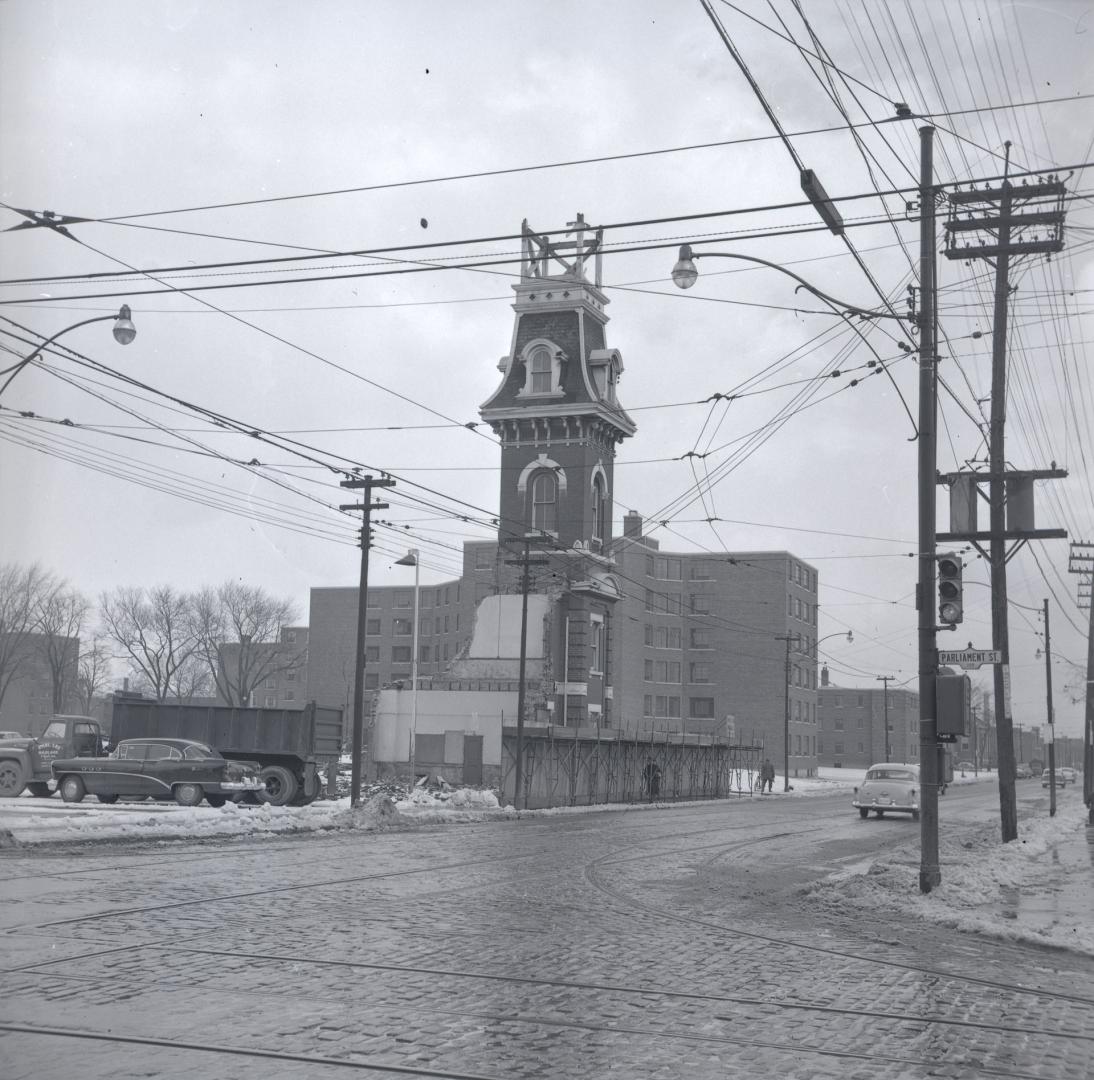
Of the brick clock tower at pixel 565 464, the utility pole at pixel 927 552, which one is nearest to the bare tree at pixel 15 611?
the brick clock tower at pixel 565 464

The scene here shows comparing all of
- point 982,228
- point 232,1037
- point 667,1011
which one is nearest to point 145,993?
point 232,1037

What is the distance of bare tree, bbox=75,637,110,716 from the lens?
10169 cm

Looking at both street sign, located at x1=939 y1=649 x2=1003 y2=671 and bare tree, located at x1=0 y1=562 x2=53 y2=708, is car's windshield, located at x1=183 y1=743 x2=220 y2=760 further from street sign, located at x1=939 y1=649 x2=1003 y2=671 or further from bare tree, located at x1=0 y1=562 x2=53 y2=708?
bare tree, located at x1=0 y1=562 x2=53 y2=708

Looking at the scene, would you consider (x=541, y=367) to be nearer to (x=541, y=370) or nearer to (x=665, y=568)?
(x=541, y=370)

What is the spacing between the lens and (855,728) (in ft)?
420

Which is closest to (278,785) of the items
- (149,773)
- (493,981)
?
(149,773)

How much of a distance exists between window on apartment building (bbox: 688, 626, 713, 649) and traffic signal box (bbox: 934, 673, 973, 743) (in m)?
82.4

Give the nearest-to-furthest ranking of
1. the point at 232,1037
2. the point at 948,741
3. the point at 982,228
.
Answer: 1. the point at 232,1037
2. the point at 948,741
3. the point at 982,228

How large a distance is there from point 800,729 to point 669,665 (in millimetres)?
11356

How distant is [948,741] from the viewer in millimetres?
16078

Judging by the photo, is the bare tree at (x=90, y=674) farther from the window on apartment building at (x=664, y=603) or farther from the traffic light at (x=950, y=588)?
the traffic light at (x=950, y=588)

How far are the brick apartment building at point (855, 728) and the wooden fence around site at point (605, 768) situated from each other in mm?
72387

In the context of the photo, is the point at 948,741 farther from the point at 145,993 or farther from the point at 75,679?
the point at 75,679

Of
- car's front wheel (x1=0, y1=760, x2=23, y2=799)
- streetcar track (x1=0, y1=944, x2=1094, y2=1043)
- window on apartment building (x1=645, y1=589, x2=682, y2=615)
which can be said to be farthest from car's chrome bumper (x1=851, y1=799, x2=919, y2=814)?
window on apartment building (x1=645, y1=589, x2=682, y2=615)
